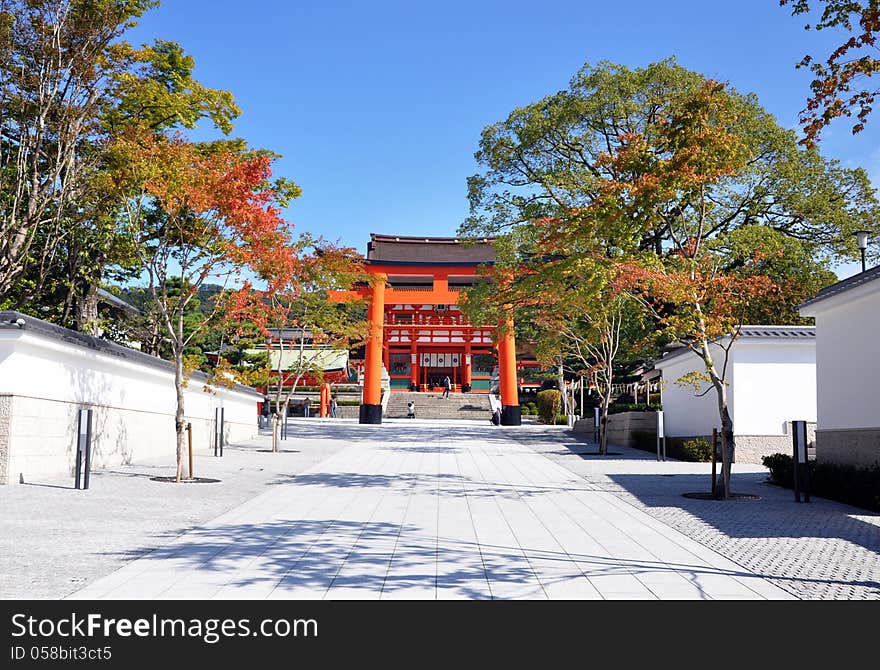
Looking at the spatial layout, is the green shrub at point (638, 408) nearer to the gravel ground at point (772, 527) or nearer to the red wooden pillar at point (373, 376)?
the gravel ground at point (772, 527)

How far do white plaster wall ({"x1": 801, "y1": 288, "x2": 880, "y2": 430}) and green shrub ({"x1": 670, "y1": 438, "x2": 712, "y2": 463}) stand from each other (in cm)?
465

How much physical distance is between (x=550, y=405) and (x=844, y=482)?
29.3 meters

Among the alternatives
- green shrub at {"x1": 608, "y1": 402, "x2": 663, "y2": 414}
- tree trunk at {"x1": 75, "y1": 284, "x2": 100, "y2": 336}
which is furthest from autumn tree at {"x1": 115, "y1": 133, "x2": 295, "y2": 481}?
green shrub at {"x1": 608, "y1": 402, "x2": 663, "y2": 414}

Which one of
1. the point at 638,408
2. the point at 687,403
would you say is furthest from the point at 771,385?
the point at 638,408

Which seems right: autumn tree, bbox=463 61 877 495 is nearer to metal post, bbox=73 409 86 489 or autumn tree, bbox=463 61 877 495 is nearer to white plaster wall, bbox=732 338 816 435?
white plaster wall, bbox=732 338 816 435

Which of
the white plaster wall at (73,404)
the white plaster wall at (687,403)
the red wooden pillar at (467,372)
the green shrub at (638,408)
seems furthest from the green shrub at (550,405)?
the white plaster wall at (73,404)

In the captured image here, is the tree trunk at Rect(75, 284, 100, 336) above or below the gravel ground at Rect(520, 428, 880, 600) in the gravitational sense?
above

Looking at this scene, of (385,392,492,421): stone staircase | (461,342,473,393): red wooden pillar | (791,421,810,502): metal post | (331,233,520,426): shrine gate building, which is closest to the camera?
(791,421,810,502): metal post

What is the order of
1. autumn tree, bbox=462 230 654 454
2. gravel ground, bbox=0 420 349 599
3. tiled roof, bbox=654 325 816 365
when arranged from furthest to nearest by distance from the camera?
autumn tree, bbox=462 230 654 454, tiled roof, bbox=654 325 816 365, gravel ground, bbox=0 420 349 599

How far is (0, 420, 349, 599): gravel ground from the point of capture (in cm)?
576

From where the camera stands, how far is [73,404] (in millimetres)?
11805
